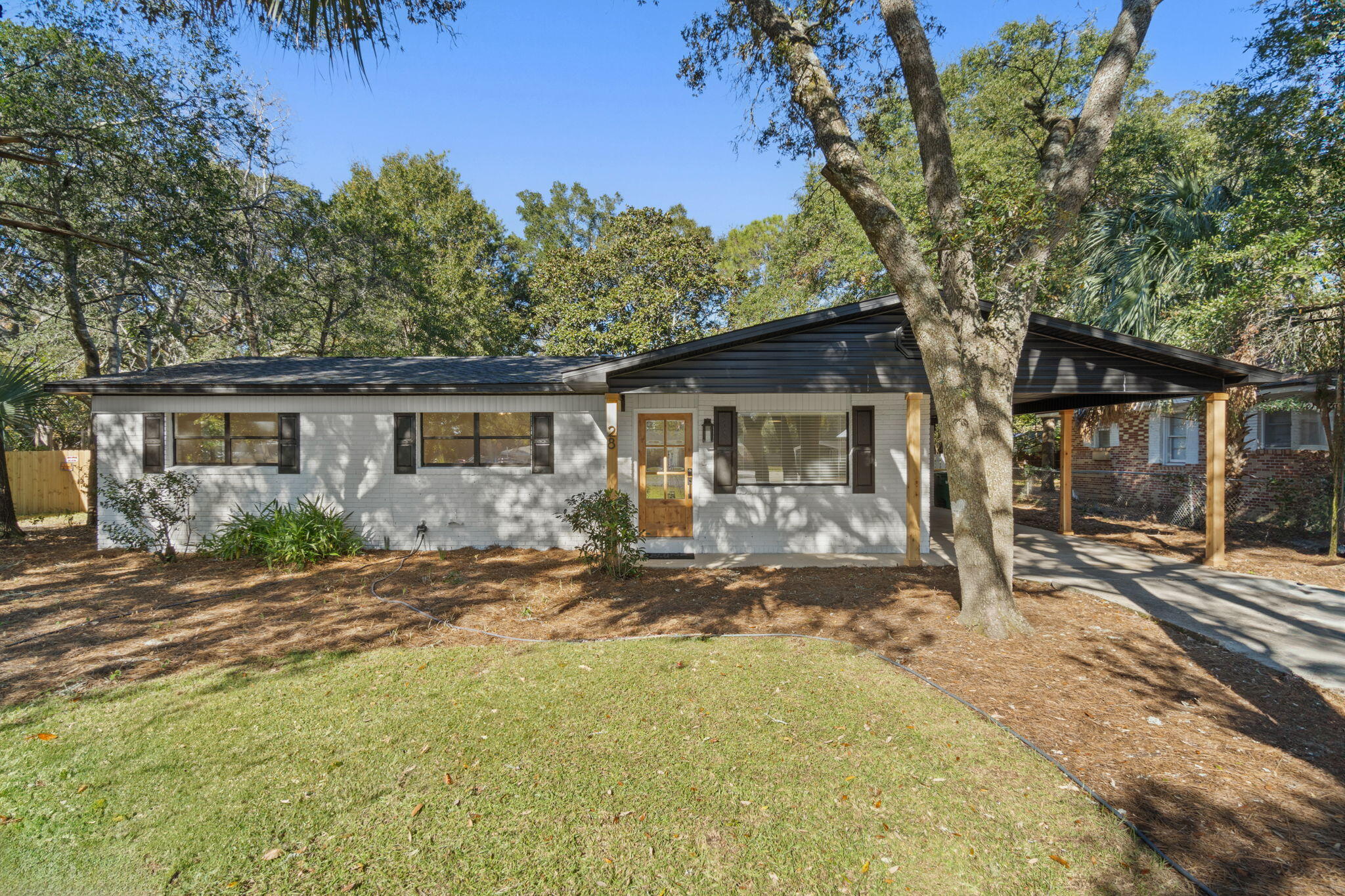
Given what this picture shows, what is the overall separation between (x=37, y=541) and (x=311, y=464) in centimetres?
543

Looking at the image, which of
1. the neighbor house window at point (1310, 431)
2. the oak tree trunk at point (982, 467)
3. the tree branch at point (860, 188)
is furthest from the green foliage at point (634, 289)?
the neighbor house window at point (1310, 431)

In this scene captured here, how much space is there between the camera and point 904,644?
16.7 feet

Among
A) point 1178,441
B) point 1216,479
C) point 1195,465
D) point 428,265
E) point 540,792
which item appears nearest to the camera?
point 540,792

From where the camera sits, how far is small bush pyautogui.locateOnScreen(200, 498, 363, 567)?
8.33 meters

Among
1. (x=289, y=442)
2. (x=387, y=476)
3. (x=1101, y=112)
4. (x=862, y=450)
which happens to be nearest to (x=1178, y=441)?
(x=862, y=450)

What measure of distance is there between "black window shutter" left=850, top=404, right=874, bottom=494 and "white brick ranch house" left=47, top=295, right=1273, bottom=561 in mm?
23

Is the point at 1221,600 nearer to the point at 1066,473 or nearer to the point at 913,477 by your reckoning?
the point at 913,477

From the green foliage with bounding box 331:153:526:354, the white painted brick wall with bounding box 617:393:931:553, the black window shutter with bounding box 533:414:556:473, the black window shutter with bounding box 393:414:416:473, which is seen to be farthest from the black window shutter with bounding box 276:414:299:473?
the green foliage with bounding box 331:153:526:354

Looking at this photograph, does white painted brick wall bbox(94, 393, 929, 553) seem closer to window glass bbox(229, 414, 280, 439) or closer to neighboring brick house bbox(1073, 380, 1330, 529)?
window glass bbox(229, 414, 280, 439)

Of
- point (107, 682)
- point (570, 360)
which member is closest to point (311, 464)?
point (570, 360)

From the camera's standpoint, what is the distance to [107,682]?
4441 mm

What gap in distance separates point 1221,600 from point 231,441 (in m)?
13.8

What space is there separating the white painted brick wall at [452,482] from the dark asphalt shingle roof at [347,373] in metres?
0.33

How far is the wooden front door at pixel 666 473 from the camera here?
30.7ft
